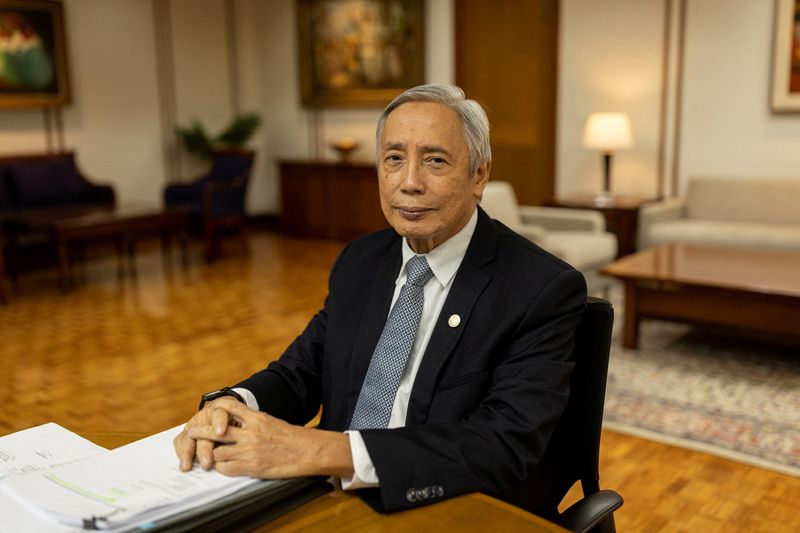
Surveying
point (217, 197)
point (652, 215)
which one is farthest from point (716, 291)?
point (217, 197)

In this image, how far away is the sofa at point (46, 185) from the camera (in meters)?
6.16

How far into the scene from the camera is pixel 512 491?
3.90 ft

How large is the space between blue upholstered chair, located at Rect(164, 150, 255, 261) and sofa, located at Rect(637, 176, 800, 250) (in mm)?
3397

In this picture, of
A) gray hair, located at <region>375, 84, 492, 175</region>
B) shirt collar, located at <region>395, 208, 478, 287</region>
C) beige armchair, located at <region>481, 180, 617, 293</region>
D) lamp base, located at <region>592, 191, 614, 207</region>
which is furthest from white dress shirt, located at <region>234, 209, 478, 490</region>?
lamp base, located at <region>592, 191, 614, 207</region>

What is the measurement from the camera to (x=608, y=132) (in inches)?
215

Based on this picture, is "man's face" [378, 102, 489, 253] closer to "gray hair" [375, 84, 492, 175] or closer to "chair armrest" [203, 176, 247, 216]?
"gray hair" [375, 84, 492, 175]

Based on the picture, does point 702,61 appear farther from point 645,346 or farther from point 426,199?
point 426,199

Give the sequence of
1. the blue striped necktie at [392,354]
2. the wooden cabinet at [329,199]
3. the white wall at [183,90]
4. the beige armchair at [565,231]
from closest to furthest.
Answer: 1. the blue striped necktie at [392,354]
2. the beige armchair at [565,231]
3. the white wall at [183,90]
4. the wooden cabinet at [329,199]

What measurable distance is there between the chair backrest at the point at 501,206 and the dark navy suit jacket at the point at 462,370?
3097 millimetres

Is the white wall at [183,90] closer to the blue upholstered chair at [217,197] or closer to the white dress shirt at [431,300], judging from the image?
the blue upholstered chair at [217,197]

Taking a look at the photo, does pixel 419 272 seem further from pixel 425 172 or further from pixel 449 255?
pixel 425 172

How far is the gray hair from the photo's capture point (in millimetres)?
1196

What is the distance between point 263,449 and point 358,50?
22.6 feet

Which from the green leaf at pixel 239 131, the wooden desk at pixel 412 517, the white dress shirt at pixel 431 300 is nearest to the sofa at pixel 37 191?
the green leaf at pixel 239 131
